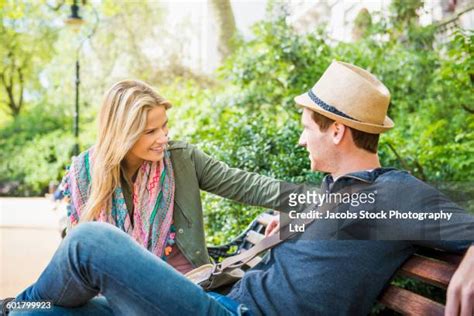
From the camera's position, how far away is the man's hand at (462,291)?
5.17 ft

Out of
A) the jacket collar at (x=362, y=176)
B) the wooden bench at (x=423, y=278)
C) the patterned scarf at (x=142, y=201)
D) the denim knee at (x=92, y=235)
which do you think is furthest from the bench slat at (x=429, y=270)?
the patterned scarf at (x=142, y=201)

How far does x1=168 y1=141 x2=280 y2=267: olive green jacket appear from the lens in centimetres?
275

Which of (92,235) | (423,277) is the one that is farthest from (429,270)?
(92,235)

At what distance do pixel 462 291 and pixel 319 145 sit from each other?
843 millimetres

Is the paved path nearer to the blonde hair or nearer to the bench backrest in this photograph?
the blonde hair

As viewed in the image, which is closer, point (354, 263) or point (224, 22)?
point (354, 263)

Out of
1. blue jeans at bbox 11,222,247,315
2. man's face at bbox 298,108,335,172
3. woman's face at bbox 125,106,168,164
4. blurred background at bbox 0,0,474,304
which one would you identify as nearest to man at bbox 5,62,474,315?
blue jeans at bbox 11,222,247,315

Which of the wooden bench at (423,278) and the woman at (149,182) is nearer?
the wooden bench at (423,278)

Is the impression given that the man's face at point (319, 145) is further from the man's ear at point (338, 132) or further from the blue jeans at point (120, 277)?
the blue jeans at point (120, 277)

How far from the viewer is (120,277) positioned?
1.87m

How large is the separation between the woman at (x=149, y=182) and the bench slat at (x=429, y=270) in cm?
91

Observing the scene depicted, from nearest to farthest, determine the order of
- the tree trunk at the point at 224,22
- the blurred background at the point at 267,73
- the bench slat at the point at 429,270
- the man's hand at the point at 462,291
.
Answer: the man's hand at the point at 462,291 → the bench slat at the point at 429,270 → the blurred background at the point at 267,73 → the tree trunk at the point at 224,22

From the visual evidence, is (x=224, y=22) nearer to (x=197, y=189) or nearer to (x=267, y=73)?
(x=267, y=73)

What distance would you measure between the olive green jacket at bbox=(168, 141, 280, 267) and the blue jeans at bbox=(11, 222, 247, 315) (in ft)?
2.60
